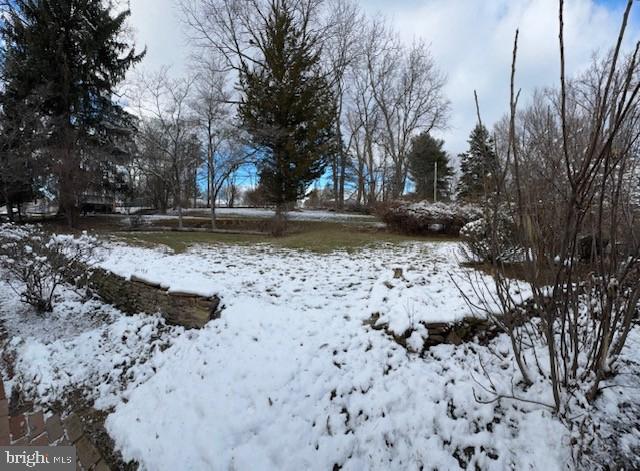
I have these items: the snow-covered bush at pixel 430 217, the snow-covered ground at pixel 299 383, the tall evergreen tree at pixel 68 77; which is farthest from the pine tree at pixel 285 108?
the snow-covered ground at pixel 299 383

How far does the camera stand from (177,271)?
15.6 ft

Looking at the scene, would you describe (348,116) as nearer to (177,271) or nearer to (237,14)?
(237,14)

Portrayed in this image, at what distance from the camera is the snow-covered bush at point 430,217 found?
29.8ft

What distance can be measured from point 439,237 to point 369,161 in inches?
585

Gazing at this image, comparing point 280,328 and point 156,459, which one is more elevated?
point 280,328

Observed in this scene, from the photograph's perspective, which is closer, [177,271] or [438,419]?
[438,419]

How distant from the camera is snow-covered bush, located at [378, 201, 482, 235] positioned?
9.07 metres

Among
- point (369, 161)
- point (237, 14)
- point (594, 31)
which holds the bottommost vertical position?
point (594, 31)

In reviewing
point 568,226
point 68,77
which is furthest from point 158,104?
point 568,226

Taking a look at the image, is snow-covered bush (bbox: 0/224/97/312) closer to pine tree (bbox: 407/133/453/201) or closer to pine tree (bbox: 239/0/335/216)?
pine tree (bbox: 239/0/335/216)

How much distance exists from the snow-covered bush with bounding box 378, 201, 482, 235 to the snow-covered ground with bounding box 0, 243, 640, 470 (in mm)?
5591

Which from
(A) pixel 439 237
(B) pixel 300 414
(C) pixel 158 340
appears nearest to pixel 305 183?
(A) pixel 439 237

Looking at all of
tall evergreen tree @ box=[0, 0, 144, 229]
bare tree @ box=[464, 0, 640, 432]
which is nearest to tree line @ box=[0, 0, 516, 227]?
tall evergreen tree @ box=[0, 0, 144, 229]

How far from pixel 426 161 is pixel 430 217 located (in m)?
15.2
